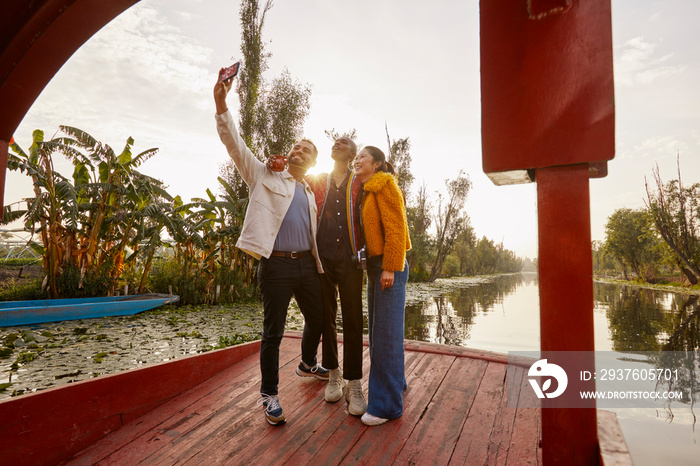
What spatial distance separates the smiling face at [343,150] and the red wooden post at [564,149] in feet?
4.03

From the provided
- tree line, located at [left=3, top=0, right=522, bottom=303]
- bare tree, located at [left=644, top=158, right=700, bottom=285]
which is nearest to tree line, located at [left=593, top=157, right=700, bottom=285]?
bare tree, located at [left=644, top=158, right=700, bottom=285]

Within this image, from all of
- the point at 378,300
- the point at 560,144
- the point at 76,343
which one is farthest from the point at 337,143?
the point at 76,343

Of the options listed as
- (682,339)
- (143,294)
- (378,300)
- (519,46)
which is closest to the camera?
(519,46)

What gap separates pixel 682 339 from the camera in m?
6.65

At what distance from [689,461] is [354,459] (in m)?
2.49

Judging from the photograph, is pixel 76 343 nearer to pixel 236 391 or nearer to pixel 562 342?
pixel 236 391

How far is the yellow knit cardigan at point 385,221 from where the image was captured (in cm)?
213

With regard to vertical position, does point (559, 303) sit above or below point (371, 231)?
below

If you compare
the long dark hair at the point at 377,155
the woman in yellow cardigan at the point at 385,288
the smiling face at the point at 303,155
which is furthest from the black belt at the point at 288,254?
the long dark hair at the point at 377,155

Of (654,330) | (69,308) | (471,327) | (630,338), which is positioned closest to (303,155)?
(69,308)

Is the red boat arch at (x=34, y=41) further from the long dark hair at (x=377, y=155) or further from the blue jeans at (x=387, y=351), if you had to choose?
the blue jeans at (x=387, y=351)

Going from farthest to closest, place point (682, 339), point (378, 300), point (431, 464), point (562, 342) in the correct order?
point (682, 339)
point (378, 300)
point (431, 464)
point (562, 342)

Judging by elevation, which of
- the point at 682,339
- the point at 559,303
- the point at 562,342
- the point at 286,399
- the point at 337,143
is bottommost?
the point at 682,339

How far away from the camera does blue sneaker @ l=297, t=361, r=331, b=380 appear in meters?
2.87
